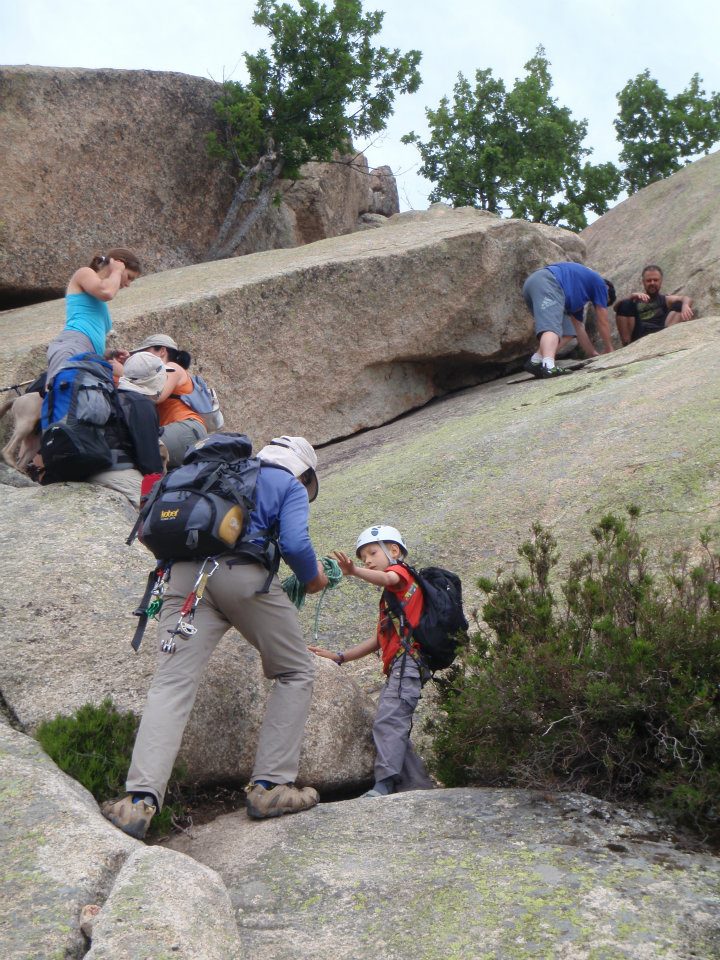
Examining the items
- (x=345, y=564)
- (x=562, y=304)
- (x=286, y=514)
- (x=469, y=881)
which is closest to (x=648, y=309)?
(x=562, y=304)

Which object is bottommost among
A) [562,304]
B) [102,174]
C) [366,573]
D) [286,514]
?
[366,573]

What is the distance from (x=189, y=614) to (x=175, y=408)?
3753mm

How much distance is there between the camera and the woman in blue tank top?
8.52 meters

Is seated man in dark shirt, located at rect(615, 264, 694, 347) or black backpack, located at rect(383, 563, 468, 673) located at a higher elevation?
seated man in dark shirt, located at rect(615, 264, 694, 347)

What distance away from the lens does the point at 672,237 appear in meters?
14.9

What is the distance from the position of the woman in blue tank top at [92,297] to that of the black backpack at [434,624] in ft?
12.0

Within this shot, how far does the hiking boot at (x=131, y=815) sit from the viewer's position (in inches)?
194

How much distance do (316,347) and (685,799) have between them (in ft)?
27.7

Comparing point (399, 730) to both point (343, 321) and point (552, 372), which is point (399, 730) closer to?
point (552, 372)

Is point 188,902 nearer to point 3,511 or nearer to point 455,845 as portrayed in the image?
point 455,845

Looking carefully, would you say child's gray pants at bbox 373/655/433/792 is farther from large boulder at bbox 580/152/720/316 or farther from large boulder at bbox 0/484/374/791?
large boulder at bbox 580/152/720/316

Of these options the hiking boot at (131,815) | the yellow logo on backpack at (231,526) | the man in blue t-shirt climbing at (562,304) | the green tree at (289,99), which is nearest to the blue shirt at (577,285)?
the man in blue t-shirt climbing at (562,304)

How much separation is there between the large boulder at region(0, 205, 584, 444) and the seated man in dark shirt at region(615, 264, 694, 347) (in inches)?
48.3

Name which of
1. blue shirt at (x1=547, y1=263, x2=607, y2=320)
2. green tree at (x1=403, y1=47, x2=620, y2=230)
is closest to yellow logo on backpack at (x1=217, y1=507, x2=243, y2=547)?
blue shirt at (x1=547, y1=263, x2=607, y2=320)
